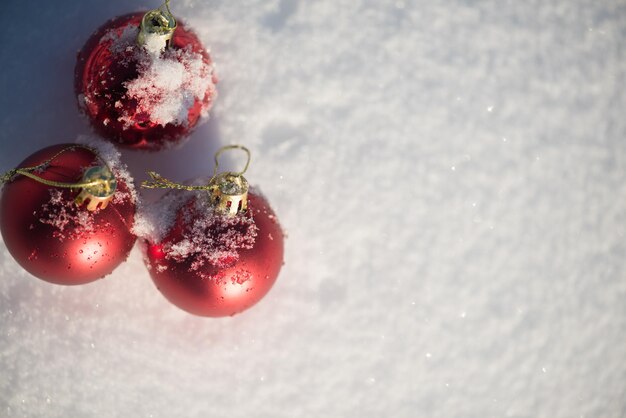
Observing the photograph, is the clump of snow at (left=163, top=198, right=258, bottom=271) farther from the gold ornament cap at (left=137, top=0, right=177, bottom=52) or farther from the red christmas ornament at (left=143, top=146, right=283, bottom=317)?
the gold ornament cap at (left=137, top=0, right=177, bottom=52)

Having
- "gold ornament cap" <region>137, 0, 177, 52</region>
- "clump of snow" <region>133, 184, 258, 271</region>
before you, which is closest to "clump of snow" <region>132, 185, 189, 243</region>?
"clump of snow" <region>133, 184, 258, 271</region>

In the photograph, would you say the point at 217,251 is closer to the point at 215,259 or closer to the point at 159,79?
the point at 215,259

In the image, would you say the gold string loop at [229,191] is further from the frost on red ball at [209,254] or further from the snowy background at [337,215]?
the snowy background at [337,215]

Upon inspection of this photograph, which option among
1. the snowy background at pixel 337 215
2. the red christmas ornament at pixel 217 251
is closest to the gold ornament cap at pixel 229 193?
the red christmas ornament at pixel 217 251

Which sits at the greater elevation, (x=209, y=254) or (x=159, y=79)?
(x=159, y=79)

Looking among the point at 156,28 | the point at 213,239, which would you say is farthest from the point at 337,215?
the point at 156,28

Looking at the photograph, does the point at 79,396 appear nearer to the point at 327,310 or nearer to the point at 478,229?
the point at 327,310

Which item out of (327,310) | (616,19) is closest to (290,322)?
(327,310)
